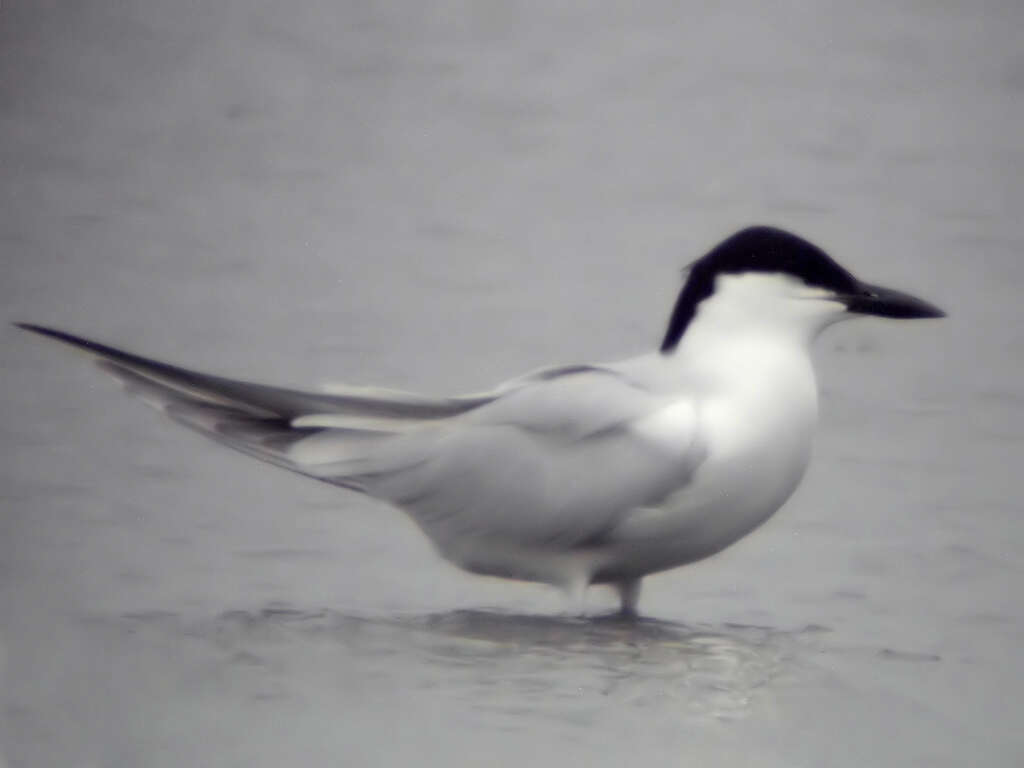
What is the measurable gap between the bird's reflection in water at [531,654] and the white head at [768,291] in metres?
0.74

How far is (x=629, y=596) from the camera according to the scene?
19.0 ft

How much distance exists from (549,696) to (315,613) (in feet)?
3.20

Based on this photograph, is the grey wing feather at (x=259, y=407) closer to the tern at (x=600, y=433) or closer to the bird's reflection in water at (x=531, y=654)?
the tern at (x=600, y=433)

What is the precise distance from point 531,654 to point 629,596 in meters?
0.52

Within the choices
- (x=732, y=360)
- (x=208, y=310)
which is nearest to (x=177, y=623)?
(x=732, y=360)

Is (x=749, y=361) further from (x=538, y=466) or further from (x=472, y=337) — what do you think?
(x=472, y=337)

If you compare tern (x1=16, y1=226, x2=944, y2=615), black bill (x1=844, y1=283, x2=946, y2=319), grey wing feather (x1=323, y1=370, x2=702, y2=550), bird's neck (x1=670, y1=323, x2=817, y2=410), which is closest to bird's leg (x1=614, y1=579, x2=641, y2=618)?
tern (x1=16, y1=226, x2=944, y2=615)

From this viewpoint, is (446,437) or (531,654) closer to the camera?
(531,654)

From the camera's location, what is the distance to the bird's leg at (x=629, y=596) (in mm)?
5781

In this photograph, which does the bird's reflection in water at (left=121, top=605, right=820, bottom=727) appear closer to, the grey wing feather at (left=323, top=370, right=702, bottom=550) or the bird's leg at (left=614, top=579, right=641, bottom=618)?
the bird's leg at (left=614, top=579, right=641, bottom=618)

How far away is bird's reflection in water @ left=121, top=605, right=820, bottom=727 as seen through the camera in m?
5.08

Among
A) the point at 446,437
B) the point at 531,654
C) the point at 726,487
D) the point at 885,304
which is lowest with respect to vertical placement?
the point at 531,654

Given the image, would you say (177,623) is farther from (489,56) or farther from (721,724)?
(489,56)

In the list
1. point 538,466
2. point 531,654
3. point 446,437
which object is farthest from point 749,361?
point 531,654
